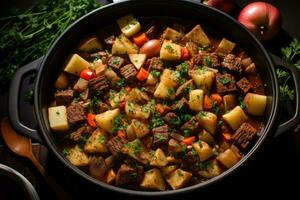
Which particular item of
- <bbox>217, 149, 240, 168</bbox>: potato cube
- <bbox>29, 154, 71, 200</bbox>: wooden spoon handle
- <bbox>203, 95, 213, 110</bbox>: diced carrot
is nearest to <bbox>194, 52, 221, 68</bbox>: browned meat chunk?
<bbox>203, 95, 213, 110</bbox>: diced carrot

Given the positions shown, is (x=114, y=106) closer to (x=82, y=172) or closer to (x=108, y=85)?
(x=108, y=85)

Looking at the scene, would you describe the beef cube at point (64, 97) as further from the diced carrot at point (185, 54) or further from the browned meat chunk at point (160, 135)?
the diced carrot at point (185, 54)

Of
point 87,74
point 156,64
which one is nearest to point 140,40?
point 156,64

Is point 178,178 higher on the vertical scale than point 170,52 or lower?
lower

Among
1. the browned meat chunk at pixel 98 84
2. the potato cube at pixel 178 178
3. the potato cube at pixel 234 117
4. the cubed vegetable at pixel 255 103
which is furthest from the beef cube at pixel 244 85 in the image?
the browned meat chunk at pixel 98 84

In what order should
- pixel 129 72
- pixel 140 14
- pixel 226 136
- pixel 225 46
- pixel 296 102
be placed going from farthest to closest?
1. pixel 140 14
2. pixel 225 46
3. pixel 129 72
4. pixel 226 136
5. pixel 296 102

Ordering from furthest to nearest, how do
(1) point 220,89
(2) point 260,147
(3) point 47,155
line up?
(3) point 47,155 → (1) point 220,89 → (2) point 260,147

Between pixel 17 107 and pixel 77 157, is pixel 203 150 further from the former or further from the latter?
pixel 17 107

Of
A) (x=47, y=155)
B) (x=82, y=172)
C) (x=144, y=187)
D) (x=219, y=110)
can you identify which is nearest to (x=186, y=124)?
(x=219, y=110)
